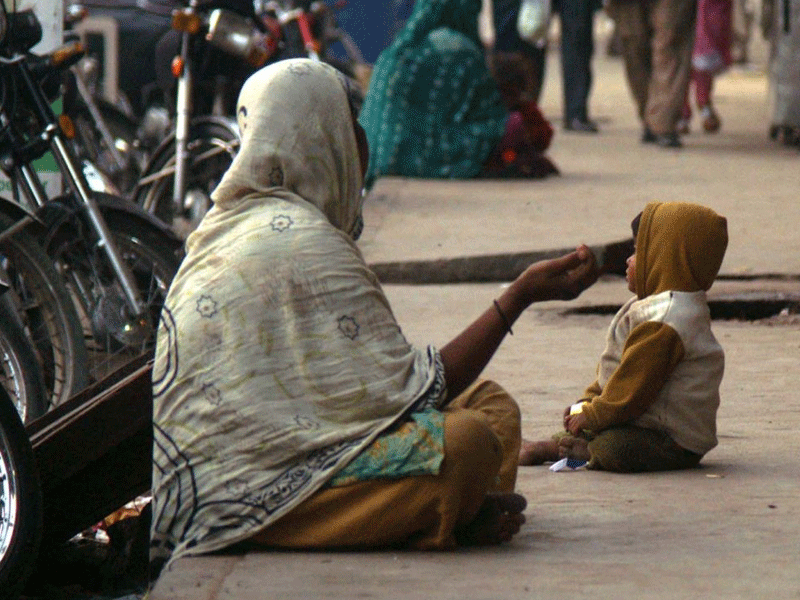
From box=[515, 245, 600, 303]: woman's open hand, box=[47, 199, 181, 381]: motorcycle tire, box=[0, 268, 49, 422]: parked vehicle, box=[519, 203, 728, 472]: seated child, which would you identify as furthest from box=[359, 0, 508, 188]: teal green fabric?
box=[515, 245, 600, 303]: woman's open hand

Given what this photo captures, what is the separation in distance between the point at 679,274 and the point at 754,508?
1.82 ft

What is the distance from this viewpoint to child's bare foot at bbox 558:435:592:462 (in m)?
4.14

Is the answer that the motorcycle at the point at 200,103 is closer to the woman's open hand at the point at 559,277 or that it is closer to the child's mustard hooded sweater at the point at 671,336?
the child's mustard hooded sweater at the point at 671,336

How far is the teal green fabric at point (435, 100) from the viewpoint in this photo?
10180mm

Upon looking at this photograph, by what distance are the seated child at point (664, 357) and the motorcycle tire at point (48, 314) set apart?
5.37ft

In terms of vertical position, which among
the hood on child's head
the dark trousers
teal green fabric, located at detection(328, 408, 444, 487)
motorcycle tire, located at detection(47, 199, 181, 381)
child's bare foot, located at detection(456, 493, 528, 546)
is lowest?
the dark trousers

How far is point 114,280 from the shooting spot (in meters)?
5.43

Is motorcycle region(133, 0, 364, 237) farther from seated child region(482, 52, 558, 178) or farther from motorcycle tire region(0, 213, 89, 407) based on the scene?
motorcycle tire region(0, 213, 89, 407)

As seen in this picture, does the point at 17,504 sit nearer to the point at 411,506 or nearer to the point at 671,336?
the point at 411,506

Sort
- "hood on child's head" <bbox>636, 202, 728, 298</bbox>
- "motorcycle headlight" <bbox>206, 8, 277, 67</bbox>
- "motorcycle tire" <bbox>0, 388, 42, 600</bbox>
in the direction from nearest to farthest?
"motorcycle tire" <bbox>0, 388, 42, 600</bbox>, "hood on child's head" <bbox>636, 202, 728, 298</bbox>, "motorcycle headlight" <bbox>206, 8, 277, 67</bbox>

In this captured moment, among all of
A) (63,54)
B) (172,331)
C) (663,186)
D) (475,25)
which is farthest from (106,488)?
(475,25)

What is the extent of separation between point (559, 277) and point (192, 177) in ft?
14.1

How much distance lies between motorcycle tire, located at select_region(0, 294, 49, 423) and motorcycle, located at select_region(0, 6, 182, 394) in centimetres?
66

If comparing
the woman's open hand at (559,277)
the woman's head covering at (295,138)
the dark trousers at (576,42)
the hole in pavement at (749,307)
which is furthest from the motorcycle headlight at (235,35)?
the dark trousers at (576,42)
